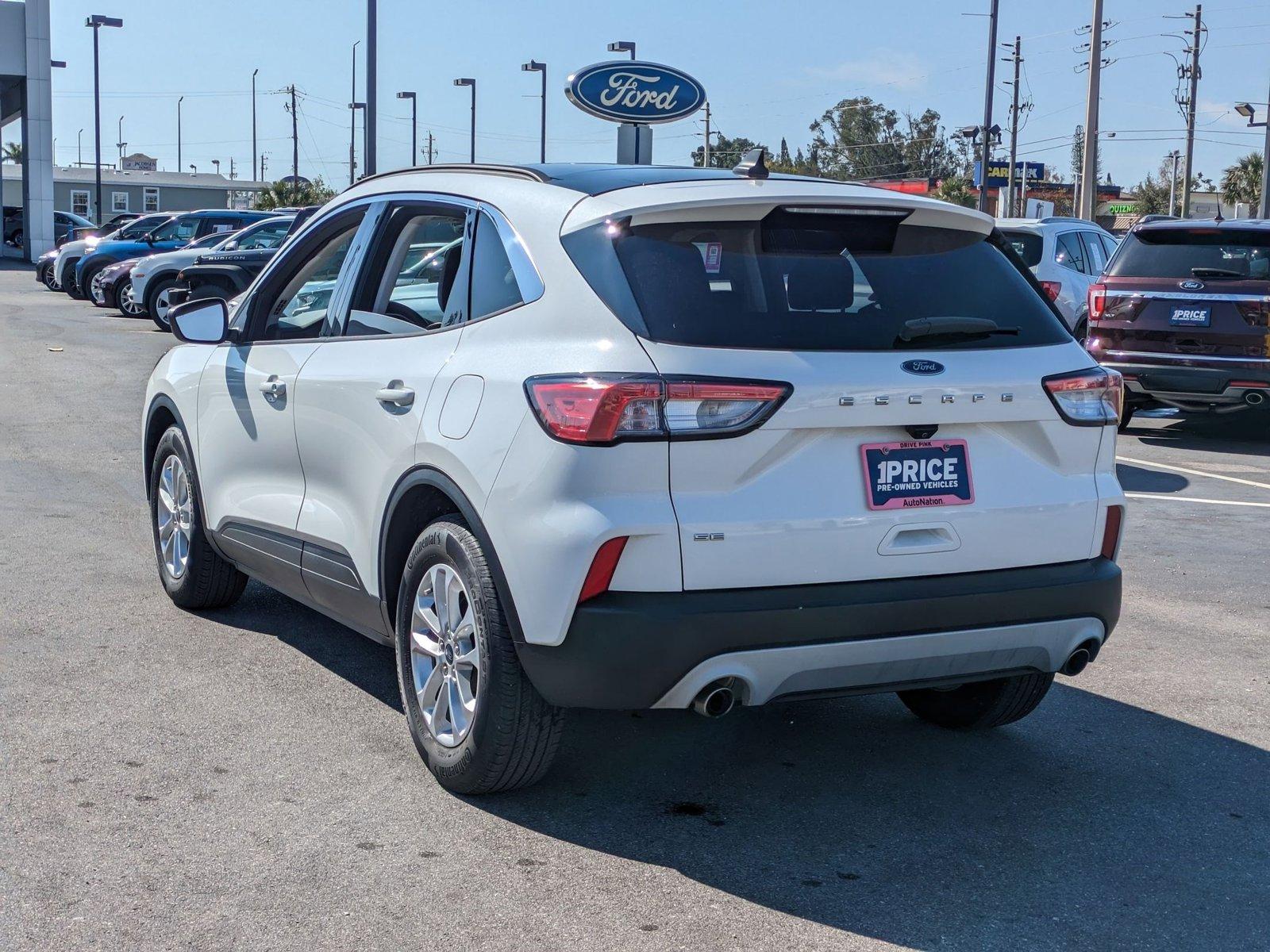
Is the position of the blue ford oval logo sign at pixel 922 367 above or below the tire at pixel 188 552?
above

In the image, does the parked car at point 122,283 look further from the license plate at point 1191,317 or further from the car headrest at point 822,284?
the car headrest at point 822,284

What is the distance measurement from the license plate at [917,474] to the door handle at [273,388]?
228 cm

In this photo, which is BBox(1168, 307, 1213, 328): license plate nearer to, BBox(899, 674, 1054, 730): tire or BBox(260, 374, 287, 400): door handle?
BBox(899, 674, 1054, 730): tire

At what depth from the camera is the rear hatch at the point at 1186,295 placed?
474 inches

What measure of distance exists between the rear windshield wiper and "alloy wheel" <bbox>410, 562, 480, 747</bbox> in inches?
54.7

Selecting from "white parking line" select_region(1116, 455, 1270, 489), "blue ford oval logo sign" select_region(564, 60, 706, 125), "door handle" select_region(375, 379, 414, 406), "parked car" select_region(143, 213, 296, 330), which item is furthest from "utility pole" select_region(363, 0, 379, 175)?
"door handle" select_region(375, 379, 414, 406)

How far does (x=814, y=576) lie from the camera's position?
386cm

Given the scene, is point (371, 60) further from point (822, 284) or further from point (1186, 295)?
point (822, 284)

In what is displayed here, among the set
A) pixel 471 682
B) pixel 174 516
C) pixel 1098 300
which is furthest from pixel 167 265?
pixel 471 682

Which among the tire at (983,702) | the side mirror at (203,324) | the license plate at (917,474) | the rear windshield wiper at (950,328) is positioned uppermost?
the rear windshield wiper at (950,328)

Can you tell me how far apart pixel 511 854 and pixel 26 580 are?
376 centimetres

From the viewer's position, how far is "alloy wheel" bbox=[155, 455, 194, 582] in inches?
246

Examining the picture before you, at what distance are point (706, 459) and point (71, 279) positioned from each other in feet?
99.5

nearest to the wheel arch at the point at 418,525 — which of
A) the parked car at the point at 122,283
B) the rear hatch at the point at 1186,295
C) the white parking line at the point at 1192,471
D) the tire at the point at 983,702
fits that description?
the tire at the point at 983,702
